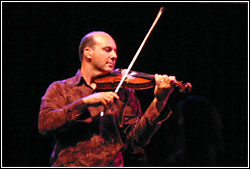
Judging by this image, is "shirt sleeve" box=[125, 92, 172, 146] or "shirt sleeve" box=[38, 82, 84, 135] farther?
"shirt sleeve" box=[125, 92, 172, 146]

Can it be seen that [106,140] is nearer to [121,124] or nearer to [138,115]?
[121,124]

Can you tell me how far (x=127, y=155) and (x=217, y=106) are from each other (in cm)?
99

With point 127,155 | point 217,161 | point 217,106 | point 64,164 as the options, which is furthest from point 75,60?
point 217,161

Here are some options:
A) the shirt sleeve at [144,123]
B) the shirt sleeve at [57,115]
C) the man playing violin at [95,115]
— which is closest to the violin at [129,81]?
the man playing violin at [95,115]

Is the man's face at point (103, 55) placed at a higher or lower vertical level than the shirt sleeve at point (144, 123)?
higher

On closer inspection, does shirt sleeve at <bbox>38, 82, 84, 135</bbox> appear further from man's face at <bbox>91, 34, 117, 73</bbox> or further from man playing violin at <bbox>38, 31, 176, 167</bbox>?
man's face at <bbox>91, 34, 117, 73</bbox>

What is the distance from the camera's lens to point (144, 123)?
200cm

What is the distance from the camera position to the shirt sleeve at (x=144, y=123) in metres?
1.98

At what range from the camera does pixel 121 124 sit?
2062 mm

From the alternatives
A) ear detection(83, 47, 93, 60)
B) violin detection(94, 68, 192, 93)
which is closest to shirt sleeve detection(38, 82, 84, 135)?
violin detection(94, 68, 192, 93)

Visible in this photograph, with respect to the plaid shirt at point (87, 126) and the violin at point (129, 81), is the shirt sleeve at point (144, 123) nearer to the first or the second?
the plaid shirt at point (87, 126)

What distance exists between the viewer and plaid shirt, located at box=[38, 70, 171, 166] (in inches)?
71.3

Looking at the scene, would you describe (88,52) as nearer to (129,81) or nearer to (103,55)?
(103,55)

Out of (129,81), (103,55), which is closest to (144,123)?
(129,81)
